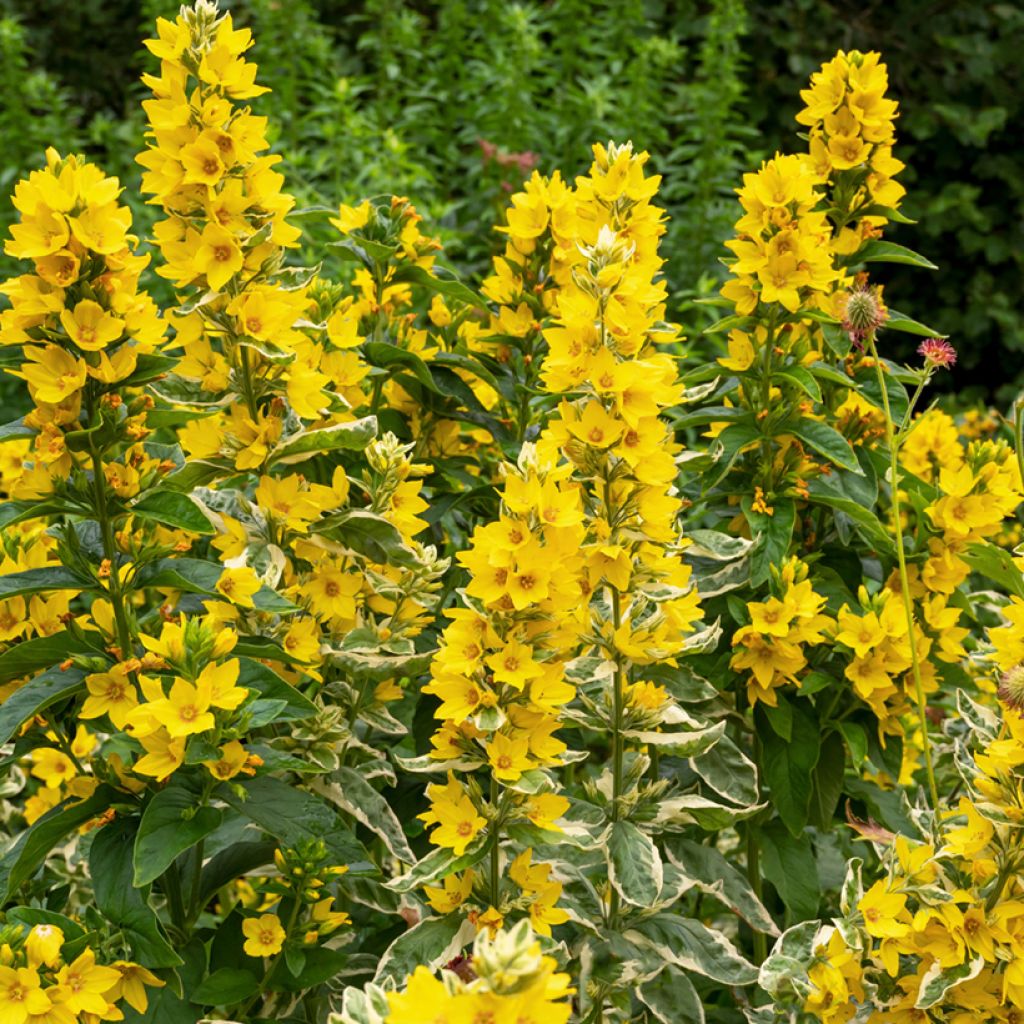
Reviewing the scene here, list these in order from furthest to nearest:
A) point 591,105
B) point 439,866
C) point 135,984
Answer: point 591,105 → point 135,984 → point 439,866

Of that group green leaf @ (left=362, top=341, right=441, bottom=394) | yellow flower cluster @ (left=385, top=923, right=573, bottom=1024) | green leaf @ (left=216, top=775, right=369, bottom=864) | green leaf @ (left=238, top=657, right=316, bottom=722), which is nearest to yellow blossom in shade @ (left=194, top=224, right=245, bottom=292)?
green leaf @ (left=362, top=341, right=441, bottom=394)

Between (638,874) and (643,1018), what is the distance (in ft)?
1.47

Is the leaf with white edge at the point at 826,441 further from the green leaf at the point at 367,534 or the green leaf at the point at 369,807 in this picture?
the green leaf at the point at 369,807

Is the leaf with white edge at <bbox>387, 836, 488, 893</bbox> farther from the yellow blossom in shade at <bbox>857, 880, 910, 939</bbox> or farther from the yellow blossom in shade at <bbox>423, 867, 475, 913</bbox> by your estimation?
the yellow blossom in shade at <bbox>857, 880, 910, 939</bbox>

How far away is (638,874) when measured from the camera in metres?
1.77

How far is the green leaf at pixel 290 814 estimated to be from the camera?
1.75 metres

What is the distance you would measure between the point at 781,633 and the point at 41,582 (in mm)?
1100

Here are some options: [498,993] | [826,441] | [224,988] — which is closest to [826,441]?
[826,441]

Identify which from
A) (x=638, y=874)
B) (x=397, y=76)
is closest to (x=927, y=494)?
(x=638, y=874)

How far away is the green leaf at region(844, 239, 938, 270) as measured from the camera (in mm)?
2340

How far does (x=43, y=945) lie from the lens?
5.02 feet

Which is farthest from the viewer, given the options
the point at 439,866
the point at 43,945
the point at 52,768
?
the point at 52,768

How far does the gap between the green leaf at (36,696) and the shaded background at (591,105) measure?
8.65 ft

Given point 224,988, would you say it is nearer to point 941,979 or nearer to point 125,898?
point 125,898
